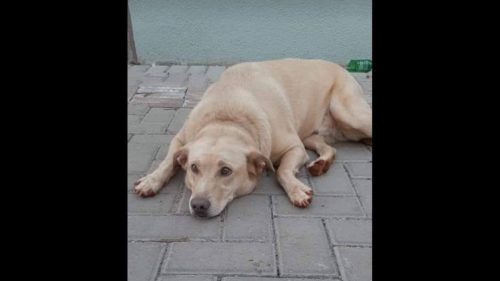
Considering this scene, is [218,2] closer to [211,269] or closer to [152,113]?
[152,113]

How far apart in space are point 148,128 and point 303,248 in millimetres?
2485

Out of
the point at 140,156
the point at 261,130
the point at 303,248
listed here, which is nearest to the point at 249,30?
the point at 140,156

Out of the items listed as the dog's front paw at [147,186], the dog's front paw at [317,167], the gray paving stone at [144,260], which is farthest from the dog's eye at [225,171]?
the dog's front paw at [317,167]

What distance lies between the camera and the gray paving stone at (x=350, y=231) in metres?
2.79

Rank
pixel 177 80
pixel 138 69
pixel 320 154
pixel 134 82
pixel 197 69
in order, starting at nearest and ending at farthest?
pixel 320 154
pixel 134 82
pixel 177 80
pixel 138 69
pixel 197 69

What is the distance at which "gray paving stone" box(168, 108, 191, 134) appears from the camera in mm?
4719

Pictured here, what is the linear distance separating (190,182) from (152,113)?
2120mm

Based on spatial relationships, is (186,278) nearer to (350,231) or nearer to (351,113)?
(350,231)

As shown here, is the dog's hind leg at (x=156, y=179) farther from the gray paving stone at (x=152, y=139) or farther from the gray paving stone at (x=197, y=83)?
the gray paving stone at (x=197, y=83)

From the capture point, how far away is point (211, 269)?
8.23ft

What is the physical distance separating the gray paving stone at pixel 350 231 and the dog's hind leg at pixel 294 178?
264mm

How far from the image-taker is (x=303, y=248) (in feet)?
8.89

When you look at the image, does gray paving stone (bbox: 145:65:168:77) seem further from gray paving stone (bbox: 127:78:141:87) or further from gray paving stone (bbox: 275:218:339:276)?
gray paving stone (bbox: 275:218:339:276)
